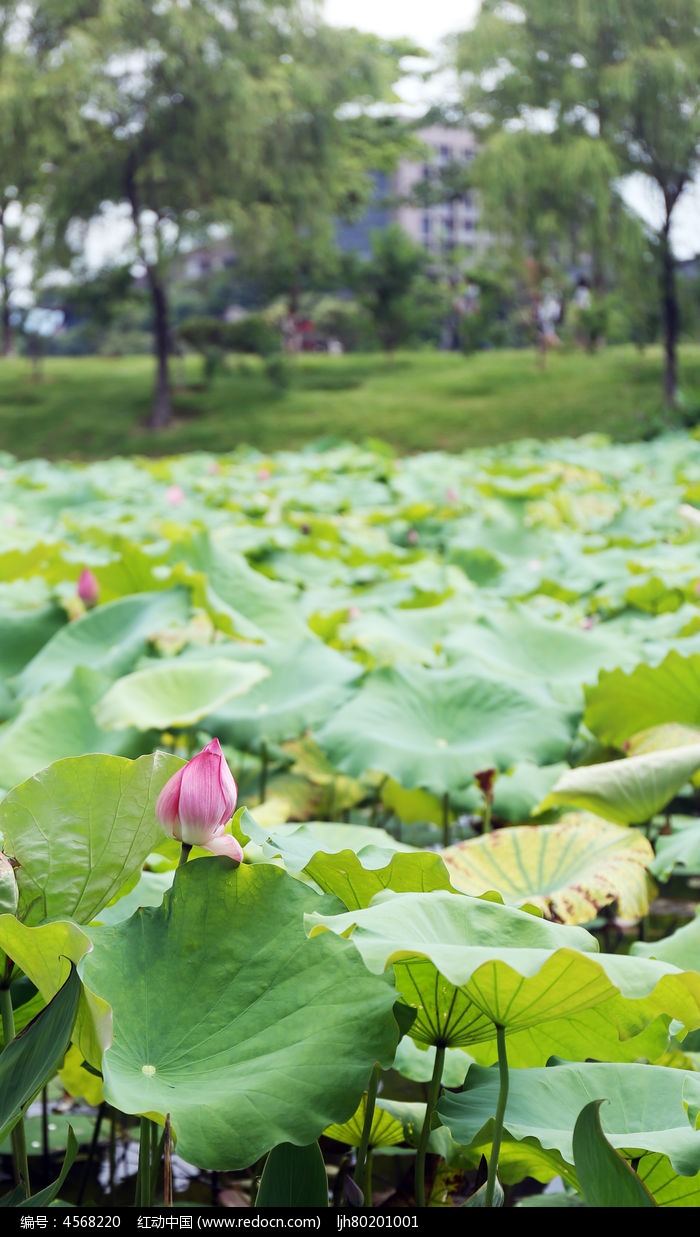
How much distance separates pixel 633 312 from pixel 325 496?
12.5 metres

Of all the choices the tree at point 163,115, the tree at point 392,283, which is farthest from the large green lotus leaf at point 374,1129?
the tree at point 392,283

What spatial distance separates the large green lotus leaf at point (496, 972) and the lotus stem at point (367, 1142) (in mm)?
65

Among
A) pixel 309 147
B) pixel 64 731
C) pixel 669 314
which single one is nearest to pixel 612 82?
pixel 669 314

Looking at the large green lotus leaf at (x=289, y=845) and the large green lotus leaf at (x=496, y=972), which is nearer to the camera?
the large green lotus leaf at (x=496, y=972)

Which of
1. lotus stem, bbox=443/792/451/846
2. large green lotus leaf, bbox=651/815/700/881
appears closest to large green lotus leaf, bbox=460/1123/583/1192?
large green lotus leaf, bbox=651/815/700/881

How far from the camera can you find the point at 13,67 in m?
14.6

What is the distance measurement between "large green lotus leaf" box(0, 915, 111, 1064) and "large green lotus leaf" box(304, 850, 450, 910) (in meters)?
0.18

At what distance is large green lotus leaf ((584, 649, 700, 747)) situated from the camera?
1569mm

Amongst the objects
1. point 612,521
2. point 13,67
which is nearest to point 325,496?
point 612,521

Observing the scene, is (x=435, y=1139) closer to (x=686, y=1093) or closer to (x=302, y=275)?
(x=686, y=1093)

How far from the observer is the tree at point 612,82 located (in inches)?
543

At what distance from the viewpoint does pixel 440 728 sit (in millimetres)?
1563

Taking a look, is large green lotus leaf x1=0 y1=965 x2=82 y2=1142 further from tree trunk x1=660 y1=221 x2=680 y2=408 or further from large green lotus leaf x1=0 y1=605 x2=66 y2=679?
tree trunk x1=660 y1=221 x2=680 y2=408

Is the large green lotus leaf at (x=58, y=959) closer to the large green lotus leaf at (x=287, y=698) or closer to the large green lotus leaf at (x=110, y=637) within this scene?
the large green lotus leaf at (x=287, y=698)
